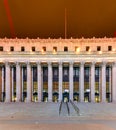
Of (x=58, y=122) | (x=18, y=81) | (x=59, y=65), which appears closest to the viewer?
(x=58, y=122)

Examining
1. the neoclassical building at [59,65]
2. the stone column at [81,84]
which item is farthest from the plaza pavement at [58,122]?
the neoclassical building at [59,65]

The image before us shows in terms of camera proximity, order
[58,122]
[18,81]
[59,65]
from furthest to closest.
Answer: [18,81], [59,65], [58,122]

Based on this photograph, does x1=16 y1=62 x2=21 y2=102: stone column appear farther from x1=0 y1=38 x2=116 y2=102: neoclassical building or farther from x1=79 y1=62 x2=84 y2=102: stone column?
x1=79 y1=62 x2=84 y2=102: stone column

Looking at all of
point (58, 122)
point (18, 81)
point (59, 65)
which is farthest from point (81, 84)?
point (58, 122)

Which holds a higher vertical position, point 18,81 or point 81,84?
point 18,81

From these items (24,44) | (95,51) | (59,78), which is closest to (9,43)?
(24,44)

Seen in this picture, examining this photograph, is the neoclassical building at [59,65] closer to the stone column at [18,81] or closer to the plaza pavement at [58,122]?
the stone column at [18,81]

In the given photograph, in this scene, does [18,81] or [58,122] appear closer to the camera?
[58,122]

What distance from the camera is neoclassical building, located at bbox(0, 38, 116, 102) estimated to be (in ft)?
318

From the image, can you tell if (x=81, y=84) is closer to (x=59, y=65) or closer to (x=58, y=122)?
(x=59, y=65)

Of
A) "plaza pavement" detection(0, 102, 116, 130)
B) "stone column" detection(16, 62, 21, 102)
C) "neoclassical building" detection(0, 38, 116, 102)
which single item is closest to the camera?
"plaza pavement" detection(0, 102, 116, 130)

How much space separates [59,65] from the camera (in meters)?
97.1

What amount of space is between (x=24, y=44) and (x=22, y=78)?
1130cm

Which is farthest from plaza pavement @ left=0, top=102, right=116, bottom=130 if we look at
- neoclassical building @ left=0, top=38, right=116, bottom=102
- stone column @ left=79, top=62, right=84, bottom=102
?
neoclassical building @ left=0, top=38, right=116, bottom=102
